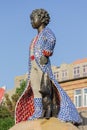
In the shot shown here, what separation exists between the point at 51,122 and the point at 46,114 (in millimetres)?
389

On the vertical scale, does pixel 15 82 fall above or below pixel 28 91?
above

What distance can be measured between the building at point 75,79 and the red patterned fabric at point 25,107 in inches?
899

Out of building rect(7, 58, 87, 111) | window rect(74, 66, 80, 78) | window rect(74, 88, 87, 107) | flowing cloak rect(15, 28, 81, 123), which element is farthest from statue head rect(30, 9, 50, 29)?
window rect(74, 88, 87, 107)

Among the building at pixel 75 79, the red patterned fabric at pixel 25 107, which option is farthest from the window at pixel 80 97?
the red patterned fabric at pixel 25 107

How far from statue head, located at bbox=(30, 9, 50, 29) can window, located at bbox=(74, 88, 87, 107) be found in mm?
24739

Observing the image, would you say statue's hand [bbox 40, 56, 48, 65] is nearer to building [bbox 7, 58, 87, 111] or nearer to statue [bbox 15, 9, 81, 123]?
statue [bbox 15, 9, 81, 123]

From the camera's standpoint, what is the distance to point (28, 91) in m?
14.0

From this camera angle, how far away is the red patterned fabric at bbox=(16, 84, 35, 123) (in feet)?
46.2

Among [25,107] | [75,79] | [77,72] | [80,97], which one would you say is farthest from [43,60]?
[80,97]

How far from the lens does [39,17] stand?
13.9 m

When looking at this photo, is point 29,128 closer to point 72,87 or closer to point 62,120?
point 62,120

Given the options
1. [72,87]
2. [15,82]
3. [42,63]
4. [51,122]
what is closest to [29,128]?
[51,122]

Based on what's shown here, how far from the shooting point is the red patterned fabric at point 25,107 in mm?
14078

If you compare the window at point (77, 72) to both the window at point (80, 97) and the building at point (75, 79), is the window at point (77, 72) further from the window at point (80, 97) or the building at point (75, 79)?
the window at point (80, 97)
